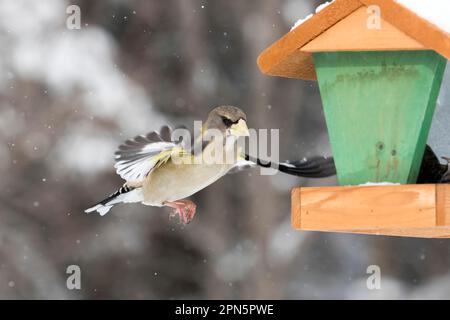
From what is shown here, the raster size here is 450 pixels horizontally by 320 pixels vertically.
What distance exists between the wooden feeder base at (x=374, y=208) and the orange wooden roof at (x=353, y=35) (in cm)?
40

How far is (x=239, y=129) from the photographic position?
3541 mm

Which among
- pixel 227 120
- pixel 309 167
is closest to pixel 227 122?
pixel 227 120

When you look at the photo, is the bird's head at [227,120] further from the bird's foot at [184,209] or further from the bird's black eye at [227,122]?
the bird's foot at [184,209]

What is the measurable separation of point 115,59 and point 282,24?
4.43 feet

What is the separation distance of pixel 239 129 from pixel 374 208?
621 mm

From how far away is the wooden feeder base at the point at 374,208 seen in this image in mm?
3043

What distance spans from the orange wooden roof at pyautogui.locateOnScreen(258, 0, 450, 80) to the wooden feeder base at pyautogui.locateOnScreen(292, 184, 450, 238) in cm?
40

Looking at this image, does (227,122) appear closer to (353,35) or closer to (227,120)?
(227,120)

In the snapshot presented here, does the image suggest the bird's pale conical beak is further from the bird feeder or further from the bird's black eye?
the bird feeder

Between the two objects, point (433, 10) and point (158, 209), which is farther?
point (158, 209)

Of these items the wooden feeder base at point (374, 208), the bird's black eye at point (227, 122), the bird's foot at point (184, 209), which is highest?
the bird's black eye at point (227, 122)

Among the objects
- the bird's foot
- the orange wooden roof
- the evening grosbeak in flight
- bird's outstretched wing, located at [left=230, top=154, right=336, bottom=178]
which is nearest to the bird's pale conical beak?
the evening grosbeak in flight

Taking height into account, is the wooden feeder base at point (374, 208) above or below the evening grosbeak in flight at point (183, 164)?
below

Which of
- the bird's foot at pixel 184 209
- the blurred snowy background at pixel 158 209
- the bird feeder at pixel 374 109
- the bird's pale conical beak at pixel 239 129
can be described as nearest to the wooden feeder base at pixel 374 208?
the bird feeder at pixel 374 109
